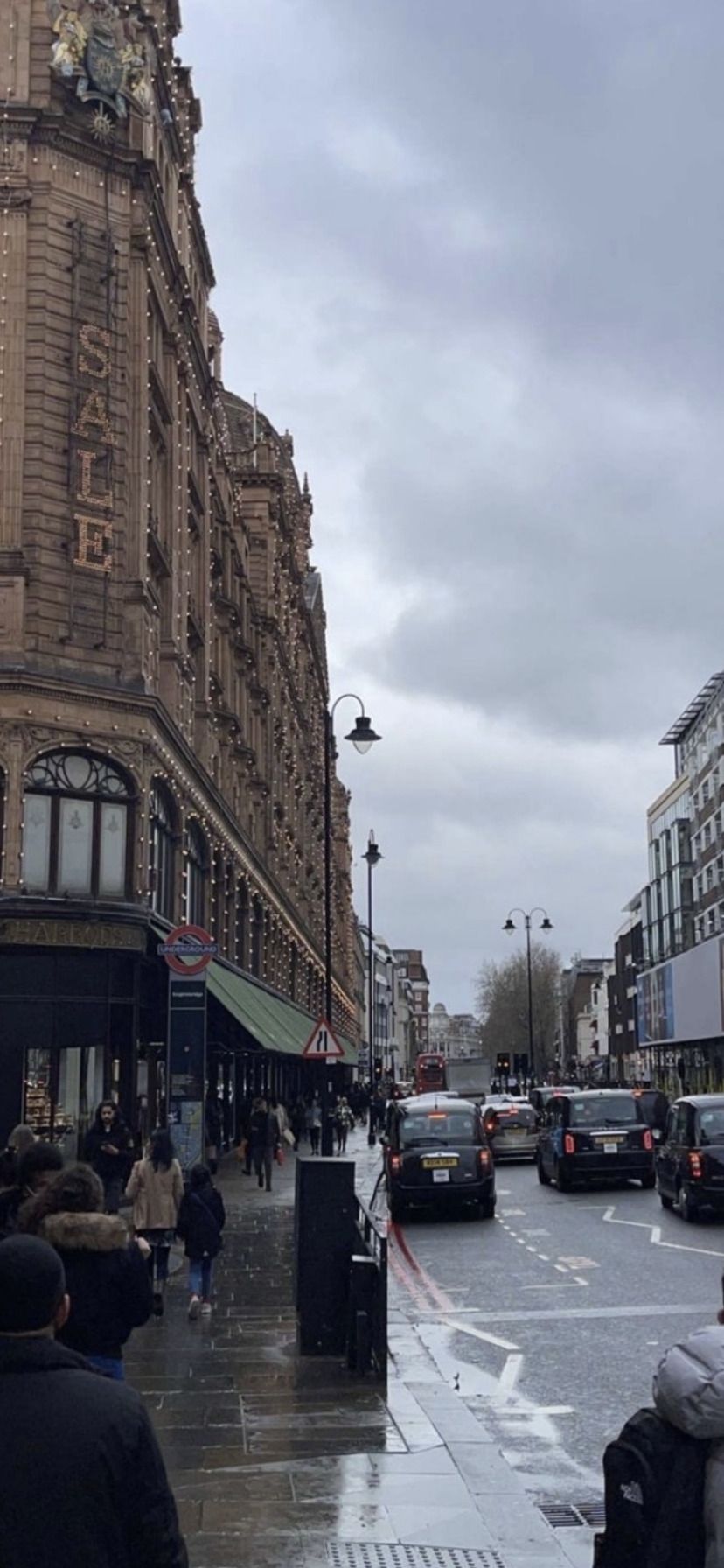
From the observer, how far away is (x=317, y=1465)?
905 cm

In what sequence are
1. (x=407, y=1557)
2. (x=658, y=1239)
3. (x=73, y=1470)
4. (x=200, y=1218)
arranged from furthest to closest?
(x=658, y=1239), (x=200, y=1218), (x=407, y=1557), (x=73, y=1470)

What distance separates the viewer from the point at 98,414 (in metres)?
28.9

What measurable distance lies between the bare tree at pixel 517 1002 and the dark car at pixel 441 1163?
135 meters

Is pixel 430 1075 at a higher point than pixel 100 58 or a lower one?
lower

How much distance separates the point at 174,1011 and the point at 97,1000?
544cm

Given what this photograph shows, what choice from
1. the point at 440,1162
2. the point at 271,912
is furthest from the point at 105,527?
the point at 271,912

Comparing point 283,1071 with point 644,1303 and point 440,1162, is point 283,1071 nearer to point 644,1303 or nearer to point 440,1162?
point 440,1162

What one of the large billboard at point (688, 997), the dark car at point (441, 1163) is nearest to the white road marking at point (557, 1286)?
the dark car at point (441, 1163)

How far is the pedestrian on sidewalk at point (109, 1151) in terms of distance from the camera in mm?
20500

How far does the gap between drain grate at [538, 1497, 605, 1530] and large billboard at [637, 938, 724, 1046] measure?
158 feet

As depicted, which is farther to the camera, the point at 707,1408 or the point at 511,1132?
the point at 511,1132

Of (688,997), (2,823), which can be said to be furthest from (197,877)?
(688,997)

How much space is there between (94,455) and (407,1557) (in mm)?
23680

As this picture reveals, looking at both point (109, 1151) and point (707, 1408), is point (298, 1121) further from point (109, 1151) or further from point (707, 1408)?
point (707, 1408)
